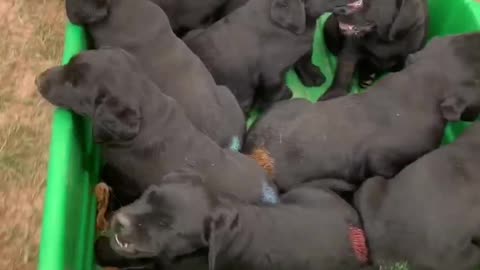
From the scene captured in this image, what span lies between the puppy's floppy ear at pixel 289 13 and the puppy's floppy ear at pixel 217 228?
2.21 ft

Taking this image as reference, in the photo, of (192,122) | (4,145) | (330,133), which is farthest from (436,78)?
(4,145)

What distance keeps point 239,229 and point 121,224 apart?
Result: 0.23m

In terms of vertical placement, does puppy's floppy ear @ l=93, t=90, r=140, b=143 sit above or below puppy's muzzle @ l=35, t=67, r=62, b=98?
below

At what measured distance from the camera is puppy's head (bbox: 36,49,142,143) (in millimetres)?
1505

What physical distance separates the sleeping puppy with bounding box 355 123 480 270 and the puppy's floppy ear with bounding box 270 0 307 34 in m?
0.52

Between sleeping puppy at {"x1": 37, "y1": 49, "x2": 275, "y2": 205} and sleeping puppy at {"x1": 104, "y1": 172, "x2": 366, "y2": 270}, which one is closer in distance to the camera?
sleeping puppy at {"x1": 104, "y1": 172, "x2": 366, "y2": 270}

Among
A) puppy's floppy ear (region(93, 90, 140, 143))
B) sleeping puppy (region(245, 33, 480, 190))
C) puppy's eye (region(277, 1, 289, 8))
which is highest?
puppy's eye (region(277, 1, 289, 8))

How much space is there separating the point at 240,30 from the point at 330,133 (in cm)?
38

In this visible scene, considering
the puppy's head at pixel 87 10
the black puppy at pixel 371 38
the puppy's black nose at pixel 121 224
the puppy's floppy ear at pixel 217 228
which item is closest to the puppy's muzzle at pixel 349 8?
the black puppy at pixel 371 38

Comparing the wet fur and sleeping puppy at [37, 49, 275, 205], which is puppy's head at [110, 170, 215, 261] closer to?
the wet fur

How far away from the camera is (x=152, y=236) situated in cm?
129

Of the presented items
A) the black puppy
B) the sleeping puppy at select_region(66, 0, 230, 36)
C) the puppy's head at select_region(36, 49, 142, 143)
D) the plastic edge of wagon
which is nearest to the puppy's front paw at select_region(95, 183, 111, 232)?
the plastic edge of wagon

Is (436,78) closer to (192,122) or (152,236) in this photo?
(192,122)

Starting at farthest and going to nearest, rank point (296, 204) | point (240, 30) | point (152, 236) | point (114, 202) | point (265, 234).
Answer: point (240, 30) → point (114, 202) → point (296, 204) → point (265, 234) → point (152, 236)
